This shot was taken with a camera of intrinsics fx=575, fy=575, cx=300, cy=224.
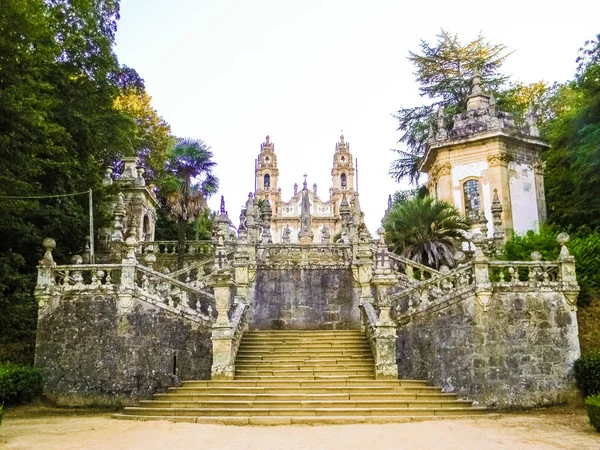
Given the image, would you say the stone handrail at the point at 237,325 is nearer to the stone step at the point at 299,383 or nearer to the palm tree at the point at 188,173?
the stone step at the point at 299,383

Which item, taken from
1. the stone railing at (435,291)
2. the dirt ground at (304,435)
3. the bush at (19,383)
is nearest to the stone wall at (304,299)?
the stone railing at (435,291)

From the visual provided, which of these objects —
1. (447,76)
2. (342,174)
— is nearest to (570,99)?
(447,76)

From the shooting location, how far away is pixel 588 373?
14.4 meters

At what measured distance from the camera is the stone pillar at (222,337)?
14.3 meters

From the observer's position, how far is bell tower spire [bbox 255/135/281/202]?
89.0m

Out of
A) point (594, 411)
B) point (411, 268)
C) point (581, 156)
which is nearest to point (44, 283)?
point (411, 268)

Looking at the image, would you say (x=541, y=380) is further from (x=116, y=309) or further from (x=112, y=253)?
(x=112, y=253)

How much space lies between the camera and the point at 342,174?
9288 cm

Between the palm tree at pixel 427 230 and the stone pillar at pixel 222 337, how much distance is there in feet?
29.8

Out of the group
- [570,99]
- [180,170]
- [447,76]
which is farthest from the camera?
[447,76]

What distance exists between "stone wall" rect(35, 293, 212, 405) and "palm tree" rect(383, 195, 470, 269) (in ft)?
32.0

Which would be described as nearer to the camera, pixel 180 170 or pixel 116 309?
pixel 116 309

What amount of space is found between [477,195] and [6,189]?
68.2 ft

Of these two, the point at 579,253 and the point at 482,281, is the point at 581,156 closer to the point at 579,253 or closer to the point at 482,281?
the point at 579,253
